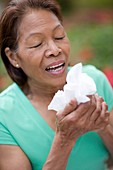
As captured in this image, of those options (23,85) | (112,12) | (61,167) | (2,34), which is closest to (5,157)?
(61,167)

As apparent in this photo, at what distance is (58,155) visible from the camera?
9.18ft

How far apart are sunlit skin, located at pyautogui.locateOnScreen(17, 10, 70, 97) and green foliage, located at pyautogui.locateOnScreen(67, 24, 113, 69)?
2.58 metres

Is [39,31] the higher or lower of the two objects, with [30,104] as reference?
higher

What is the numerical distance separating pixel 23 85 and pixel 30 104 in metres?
0.21

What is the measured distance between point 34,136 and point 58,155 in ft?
1.07

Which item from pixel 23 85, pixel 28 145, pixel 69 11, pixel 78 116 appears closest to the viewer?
pixel 78 116

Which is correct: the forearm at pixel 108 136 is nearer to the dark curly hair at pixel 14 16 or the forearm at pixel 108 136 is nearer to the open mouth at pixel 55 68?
the open mouth at pixel 55 68

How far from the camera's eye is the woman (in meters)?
2.95

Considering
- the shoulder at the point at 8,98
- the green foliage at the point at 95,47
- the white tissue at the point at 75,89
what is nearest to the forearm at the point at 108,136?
the white tissue at the point at 75,89

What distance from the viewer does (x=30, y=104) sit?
3184 millimetres

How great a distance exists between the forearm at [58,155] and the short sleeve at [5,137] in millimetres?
291

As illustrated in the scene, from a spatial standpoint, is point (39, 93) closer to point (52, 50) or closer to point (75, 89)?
point (52, 50)

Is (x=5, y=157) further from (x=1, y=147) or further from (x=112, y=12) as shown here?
(x=112, y=12)

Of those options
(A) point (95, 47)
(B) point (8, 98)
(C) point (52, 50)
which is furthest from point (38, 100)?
(A) point (95, 47)
